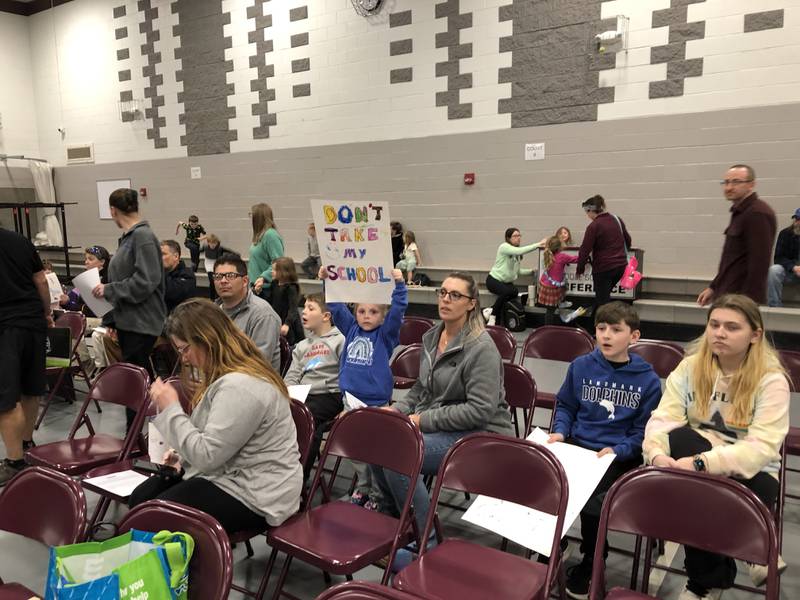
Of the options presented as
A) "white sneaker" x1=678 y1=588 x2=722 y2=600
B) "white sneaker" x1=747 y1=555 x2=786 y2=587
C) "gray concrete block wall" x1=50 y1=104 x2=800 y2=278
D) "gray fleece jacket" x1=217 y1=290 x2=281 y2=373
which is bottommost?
"white sneaker" x1=747 y1=555 x2=786 y2=587

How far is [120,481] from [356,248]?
1473 millimetres

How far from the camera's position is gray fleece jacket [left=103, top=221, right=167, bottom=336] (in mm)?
3652

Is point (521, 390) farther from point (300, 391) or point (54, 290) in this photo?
point (54, 290)

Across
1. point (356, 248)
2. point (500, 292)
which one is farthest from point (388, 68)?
point (356, 248)

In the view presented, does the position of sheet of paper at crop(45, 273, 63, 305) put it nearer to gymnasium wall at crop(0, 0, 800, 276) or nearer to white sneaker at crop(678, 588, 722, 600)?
gymnasium wall at crop(0, 0, 800, 276)

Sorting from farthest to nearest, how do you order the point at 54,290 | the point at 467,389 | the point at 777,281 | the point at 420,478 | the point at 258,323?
the point at 777,281, the point at 54,290, the point at 258,323, the point at 467,389, the point at 420,478

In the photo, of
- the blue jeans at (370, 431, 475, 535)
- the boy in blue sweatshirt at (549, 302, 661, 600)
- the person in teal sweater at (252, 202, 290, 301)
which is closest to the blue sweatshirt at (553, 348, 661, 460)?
Answer: the boy in blue sweatshirt at (549, 302, 661, 600)

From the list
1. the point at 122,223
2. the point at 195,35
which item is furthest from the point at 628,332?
the point at 195,35

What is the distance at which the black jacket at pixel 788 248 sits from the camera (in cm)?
614

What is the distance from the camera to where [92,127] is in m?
11.7

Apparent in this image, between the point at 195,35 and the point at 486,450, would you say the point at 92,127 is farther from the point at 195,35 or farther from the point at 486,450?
the point at 486,450

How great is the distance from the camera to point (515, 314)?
7195mm

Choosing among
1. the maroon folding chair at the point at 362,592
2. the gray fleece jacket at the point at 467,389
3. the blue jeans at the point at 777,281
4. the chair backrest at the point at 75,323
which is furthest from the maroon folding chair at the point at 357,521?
the blue jeans at the point at 777,281

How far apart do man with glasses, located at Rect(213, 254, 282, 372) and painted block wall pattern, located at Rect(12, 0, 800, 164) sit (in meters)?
5.10
